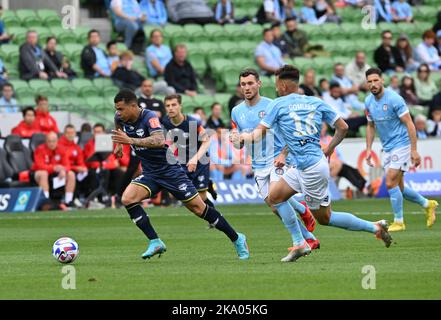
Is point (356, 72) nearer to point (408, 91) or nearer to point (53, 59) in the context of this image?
point (408, 91)

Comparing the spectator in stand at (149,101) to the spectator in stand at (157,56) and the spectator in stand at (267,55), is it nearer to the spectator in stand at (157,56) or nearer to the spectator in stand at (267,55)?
the spectator in stand at (157,56)

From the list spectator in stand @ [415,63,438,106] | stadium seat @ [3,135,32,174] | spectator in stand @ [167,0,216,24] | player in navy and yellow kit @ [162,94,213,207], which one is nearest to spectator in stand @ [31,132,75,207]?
stadium seat @ [3,135,32,174]

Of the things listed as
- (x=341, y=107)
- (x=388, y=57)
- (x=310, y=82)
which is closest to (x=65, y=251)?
(x=310, y=82)

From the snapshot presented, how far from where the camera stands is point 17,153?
24156 mm

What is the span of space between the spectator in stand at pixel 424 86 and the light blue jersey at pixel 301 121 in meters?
17.9

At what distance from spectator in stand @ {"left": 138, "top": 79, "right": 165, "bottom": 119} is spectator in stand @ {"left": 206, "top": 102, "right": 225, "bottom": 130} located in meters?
1.62

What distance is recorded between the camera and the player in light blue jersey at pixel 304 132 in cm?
1268

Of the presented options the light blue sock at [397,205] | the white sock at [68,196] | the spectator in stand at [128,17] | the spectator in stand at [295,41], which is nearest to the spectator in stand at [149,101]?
the white sock at [68,196]

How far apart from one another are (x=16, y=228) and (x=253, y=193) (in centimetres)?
787

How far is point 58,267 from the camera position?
1259 cm

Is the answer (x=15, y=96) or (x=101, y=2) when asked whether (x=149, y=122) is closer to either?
(x=15, y=96)

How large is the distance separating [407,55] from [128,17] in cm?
820
